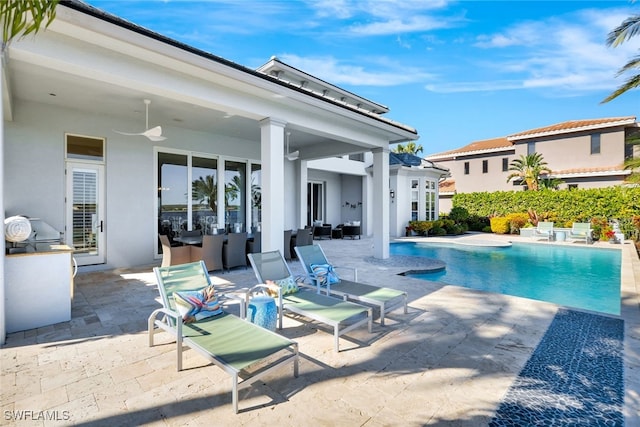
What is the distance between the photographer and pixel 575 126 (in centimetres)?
2181

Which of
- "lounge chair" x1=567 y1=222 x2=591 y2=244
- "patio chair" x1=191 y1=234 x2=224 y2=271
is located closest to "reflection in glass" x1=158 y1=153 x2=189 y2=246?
"patio chair" x1=191 y1=234 x2=224 y2=271

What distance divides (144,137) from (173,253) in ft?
12.4

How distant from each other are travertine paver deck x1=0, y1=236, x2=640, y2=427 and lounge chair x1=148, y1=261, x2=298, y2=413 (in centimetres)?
21

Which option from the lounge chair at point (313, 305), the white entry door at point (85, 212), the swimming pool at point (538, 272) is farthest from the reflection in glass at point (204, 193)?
the swimming pool at point (538, 272)

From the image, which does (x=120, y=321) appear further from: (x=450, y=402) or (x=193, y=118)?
(x=193, y=118)

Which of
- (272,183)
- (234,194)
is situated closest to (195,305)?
(272,183)

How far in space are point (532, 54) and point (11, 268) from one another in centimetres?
1580

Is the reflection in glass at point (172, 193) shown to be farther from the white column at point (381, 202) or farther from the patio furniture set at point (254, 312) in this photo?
the white column at point (381, 202)

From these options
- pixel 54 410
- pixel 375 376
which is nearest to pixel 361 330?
pixel 375 376

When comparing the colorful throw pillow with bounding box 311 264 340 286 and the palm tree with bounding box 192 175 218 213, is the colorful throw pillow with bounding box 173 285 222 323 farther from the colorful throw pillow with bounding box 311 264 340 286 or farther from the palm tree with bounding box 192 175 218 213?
the palm tree with bounding box 192 175 218 213

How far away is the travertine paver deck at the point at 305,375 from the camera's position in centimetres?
246

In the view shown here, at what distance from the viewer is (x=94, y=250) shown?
26.0 ft

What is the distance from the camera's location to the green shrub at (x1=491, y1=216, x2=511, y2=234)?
1958cm

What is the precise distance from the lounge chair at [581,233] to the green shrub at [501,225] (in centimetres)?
369
